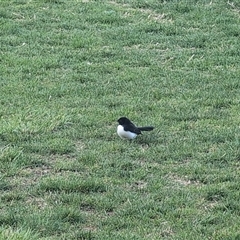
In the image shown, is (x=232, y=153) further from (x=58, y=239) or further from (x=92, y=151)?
(x=58, y=239)

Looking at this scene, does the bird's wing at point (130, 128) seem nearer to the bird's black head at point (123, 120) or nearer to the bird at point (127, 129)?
the bird at point (127, 129)

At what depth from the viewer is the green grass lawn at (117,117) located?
597 cm

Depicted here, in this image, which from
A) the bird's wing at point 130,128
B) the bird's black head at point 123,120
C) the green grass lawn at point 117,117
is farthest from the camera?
the bird's black head at point 123,120

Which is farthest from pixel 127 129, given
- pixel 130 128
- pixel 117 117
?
pixel 117 117

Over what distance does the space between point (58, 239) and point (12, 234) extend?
16.3 inches

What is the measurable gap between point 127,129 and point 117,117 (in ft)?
2.81

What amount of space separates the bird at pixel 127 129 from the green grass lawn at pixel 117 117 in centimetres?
9

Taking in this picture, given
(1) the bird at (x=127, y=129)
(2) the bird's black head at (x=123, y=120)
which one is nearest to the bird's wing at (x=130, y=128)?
(1) the bird at (x=127, y=129)

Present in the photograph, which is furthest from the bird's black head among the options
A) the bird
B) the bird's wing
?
the bird's wing

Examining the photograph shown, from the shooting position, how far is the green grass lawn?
5.97 metres

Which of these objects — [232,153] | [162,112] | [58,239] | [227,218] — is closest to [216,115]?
[162,112]

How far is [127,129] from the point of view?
7477 millimetres

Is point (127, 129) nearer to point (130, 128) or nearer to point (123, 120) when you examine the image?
point (130, 128)

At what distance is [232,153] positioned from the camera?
729 centimetres
